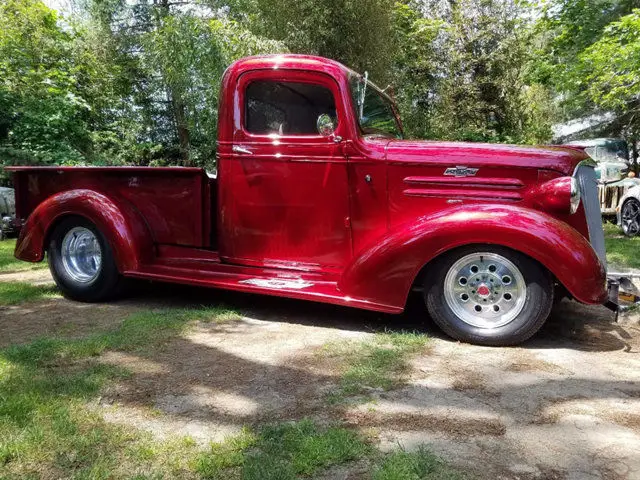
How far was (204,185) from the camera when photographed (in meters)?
4.36

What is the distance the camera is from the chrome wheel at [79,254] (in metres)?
4.77

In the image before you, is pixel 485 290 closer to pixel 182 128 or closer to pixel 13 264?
pixel 13 264

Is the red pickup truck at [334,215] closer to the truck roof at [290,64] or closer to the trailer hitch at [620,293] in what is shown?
the truck roof at [290,64]

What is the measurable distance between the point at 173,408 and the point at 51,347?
4.29ft

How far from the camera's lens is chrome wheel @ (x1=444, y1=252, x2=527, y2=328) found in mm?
3516

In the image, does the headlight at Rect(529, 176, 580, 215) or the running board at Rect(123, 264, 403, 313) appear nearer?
the headlight at Rect(529, 176, 580, 215)

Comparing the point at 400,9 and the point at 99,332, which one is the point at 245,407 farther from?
the point at 400,9

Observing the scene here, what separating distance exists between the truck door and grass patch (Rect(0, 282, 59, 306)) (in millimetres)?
2048

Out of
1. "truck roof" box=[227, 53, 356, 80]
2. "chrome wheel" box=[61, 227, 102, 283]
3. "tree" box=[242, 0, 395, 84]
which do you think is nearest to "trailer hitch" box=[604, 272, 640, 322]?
"truck roof" box=[227, 53, 356, 80]

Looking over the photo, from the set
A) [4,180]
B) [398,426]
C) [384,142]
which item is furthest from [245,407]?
[4,180]

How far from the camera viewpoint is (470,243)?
350 centimetres

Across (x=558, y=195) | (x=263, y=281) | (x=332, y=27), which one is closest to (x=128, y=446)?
(x=263, y=281)

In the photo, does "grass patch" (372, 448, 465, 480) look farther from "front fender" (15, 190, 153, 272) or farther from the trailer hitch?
"front fender" (15, 190, 153, 272)

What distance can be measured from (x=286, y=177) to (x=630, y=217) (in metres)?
7.73
